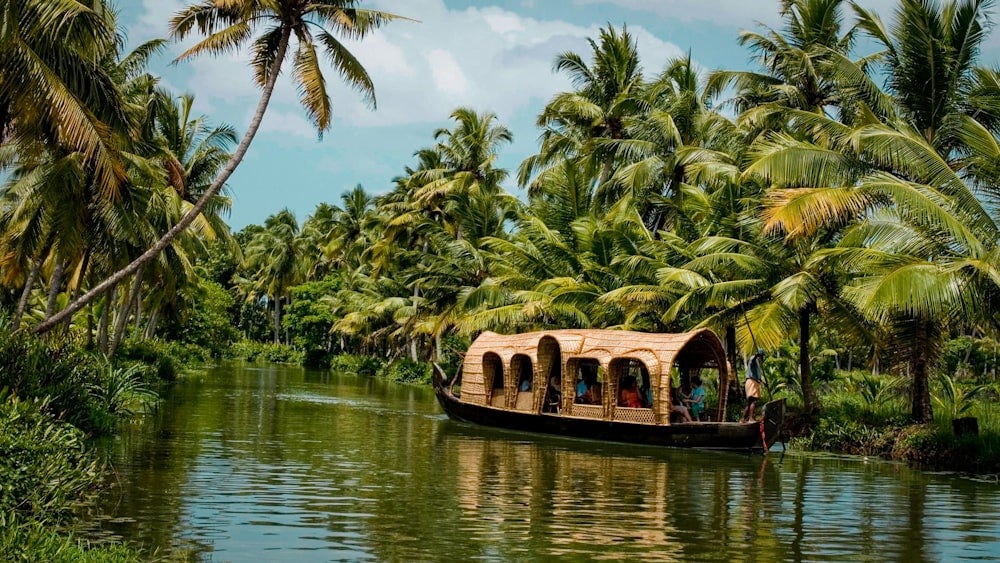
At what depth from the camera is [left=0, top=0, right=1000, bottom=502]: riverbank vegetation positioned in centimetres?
1298

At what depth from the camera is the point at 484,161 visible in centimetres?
3691

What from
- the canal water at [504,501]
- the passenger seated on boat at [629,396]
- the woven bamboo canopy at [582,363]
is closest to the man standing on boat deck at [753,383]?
the canal water at [504,501]

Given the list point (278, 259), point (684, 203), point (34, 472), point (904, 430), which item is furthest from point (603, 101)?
point (278, 259)

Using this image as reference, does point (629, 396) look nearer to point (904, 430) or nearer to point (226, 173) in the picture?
point (904, 430)

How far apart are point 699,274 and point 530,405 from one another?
4.33 metres

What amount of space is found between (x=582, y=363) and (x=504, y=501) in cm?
783

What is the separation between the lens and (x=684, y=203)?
71.8 feet

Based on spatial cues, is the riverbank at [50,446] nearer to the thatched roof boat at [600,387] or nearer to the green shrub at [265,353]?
the thatched roof boat at [600,387]

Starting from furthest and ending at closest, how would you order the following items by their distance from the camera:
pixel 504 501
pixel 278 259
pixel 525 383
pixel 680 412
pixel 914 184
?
1. pixel 278 259
2. pixel 525 383
3. pixel 680 412
4. pixel 914 184
5. pixel 504 501

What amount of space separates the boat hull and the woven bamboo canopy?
0.62 feet

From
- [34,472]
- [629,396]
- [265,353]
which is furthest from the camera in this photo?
[265,353]

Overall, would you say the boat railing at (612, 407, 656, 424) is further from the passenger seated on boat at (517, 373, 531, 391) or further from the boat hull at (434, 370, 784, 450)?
the passenger seated on boat at (517, 373, 531, 391)

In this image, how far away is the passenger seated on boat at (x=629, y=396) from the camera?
1722 cm

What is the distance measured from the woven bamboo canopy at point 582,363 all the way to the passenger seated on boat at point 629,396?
0.20m
